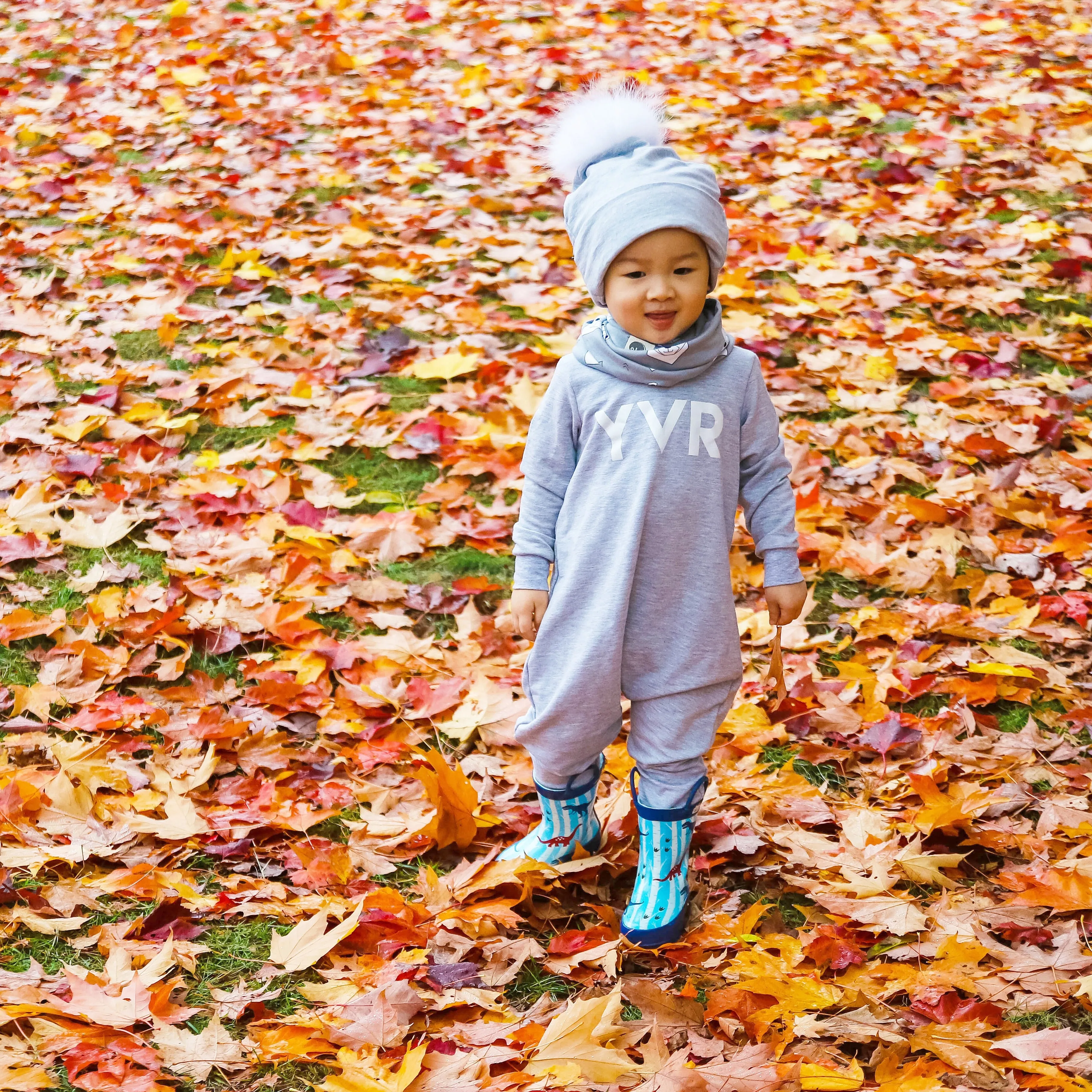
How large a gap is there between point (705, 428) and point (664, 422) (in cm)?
8

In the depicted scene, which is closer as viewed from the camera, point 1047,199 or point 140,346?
point 140,346

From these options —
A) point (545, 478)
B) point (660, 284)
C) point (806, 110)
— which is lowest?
point (545, 478)

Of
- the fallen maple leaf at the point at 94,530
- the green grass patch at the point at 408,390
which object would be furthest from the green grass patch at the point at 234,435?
the fallen maple leaf at the point at 94,530

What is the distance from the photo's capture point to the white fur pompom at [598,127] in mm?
2023

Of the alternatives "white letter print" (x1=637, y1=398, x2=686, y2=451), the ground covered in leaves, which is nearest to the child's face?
"white letter print" (x1=637, y1=398, x2=686, y2=451)

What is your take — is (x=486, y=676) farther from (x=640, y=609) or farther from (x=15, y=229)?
(x=15, y=229)

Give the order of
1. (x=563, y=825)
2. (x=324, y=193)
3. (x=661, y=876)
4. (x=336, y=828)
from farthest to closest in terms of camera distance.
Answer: (x=324, y=193), (x=336, y=828), (x=563, y=825), (x=661, y=876)

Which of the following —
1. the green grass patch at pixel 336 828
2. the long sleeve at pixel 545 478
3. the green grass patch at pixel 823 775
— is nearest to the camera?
the long sleeve at pixel 545 478

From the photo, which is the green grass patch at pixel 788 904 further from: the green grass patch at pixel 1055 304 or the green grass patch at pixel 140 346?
the green grass patch at pixel 140 346

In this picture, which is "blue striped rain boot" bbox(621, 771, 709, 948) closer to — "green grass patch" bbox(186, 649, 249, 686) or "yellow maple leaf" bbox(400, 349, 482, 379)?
"green grass patch" bbox(186, 649, 249, 686)

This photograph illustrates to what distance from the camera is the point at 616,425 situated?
6.63ft

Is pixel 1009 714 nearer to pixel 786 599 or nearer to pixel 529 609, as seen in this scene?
pixel 786 599

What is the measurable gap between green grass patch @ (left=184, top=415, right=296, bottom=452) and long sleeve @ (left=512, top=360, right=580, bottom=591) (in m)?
2.00

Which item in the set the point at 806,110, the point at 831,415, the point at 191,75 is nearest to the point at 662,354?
the point at 831,415
